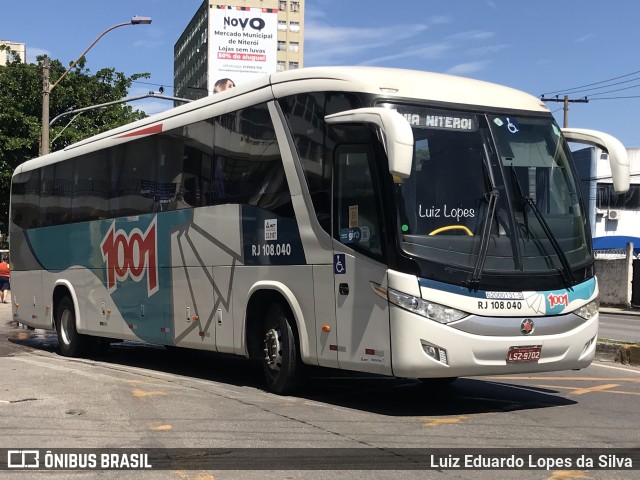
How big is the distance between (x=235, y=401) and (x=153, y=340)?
371cm

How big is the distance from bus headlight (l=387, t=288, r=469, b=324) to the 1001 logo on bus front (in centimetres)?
554

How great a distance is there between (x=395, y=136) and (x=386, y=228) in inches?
39.6

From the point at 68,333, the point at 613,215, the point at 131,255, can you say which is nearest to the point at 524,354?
the point at 131,255

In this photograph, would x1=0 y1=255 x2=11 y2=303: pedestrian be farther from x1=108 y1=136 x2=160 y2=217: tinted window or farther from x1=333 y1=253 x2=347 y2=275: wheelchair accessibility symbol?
x1=333 y1=253 x2=347 y2=275: wheelchair accessibility symbol

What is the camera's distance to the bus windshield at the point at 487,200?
8.34m

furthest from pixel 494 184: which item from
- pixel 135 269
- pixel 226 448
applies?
pixel 135 269

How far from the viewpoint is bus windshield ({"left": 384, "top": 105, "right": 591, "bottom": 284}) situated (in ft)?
27.3

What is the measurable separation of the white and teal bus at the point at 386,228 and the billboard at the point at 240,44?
59.4 metres

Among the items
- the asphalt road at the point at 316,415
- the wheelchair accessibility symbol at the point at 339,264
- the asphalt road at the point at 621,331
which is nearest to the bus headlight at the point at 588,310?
the asphalt road at the point at 316,415

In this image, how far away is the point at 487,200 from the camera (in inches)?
335

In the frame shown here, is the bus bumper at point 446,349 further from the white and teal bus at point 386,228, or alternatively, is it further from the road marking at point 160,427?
the road marking at point 160,427

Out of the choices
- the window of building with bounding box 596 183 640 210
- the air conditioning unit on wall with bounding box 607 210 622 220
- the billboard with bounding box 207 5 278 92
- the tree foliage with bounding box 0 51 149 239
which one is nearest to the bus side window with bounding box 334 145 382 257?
the tree foliage with bounding box 0 51 149 239

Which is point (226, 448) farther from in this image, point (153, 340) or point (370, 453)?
point (153, 340)

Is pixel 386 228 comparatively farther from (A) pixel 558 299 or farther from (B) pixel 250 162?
(B) pixel 250 162
